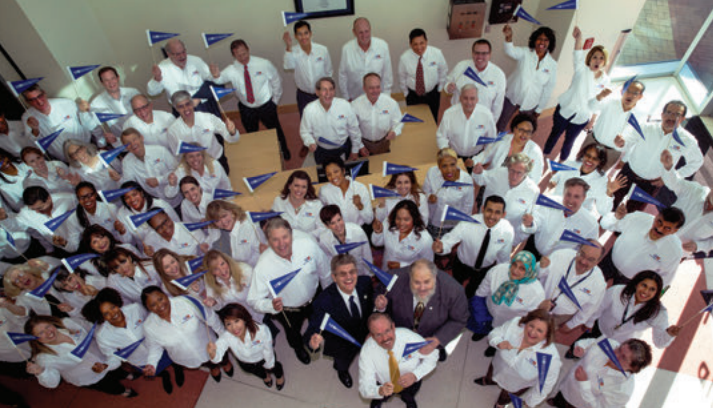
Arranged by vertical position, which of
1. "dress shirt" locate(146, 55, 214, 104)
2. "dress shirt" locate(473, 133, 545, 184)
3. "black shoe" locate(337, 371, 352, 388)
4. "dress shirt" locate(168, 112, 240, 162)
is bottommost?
"black shoe" locate(337, 371, 352, 388)

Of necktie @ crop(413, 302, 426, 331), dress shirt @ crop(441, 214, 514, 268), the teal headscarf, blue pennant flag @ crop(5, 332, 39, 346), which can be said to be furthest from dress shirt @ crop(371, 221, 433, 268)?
blue pennant flag @ crop(5, 332, 39, 346)

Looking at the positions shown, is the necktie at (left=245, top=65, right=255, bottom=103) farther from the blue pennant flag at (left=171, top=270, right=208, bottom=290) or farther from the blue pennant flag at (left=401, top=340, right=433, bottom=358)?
the blue pennant flag at (left=401, top=340, right=433, bottom=358)

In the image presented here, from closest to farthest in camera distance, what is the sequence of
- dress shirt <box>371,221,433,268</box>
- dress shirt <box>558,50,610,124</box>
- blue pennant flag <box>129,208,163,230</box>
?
blue pennant flag <box>129,208,163,230</box> → dress shirt <box>371,221,433,268</box> → dress shirt <box>558,50,610,124</box>

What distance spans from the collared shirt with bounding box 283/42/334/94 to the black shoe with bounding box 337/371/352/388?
3711mm

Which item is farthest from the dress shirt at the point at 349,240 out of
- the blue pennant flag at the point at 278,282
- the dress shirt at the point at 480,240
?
the dress shirt at the point at 480,240

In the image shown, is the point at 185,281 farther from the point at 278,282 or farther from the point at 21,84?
the point at 21,84

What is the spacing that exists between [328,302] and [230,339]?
2.92ft

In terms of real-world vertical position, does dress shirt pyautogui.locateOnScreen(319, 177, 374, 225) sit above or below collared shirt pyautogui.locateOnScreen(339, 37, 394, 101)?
below

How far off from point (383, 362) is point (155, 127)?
388 centimetres

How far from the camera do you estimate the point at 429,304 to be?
3.71 metres

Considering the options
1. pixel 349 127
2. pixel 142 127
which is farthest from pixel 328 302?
pixel 142 127

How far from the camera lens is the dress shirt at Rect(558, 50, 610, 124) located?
5445 mm

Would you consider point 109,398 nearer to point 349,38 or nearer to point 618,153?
point 349,38

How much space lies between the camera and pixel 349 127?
17.7 feet
